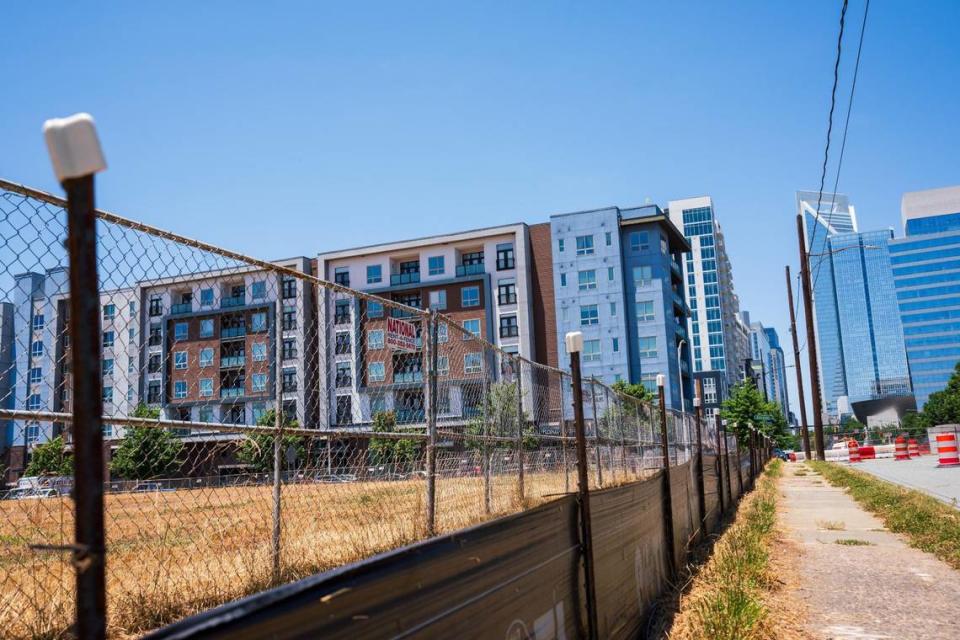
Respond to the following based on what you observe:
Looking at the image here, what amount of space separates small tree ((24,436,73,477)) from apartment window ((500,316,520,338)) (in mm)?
57637

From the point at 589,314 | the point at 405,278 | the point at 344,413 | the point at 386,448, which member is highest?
the point at 405,278

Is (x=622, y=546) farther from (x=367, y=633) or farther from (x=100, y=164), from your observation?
(x=100, y=164)

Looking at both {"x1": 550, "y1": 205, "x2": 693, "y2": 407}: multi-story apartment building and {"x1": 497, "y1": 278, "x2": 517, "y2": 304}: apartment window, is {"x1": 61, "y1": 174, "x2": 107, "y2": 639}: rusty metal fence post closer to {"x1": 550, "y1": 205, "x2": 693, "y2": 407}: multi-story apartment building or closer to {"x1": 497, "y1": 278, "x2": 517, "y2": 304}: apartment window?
{"x1": 550, "y1": 205, "x2": 693, "y2": 407}: multi-story apartment building

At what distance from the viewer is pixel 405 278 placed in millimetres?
64125

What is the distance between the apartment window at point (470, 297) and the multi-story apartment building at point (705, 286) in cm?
9154

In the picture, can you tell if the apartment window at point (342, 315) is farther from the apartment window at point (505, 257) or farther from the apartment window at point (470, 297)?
the apartment window at point (505, 257)

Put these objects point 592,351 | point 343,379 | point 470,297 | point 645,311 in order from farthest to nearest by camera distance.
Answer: point 592,351, point 645,311, point 470,297, point 343,379

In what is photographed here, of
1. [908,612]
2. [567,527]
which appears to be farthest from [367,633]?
[908,612]

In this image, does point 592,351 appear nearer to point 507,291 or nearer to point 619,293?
point 619,293

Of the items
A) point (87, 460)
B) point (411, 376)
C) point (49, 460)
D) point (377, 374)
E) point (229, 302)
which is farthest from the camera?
point (411, 376)

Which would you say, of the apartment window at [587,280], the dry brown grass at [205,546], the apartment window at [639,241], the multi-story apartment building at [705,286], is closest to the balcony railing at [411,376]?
the dry brown grass at [205,546]

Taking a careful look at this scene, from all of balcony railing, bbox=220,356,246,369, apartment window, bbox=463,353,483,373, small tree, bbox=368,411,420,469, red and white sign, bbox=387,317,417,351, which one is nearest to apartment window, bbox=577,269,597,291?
apartment window, bbox=463,353,483,373

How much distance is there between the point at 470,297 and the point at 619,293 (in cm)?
1152

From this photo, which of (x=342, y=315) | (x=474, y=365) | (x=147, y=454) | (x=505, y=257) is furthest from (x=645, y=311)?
(x=147, y=454)
